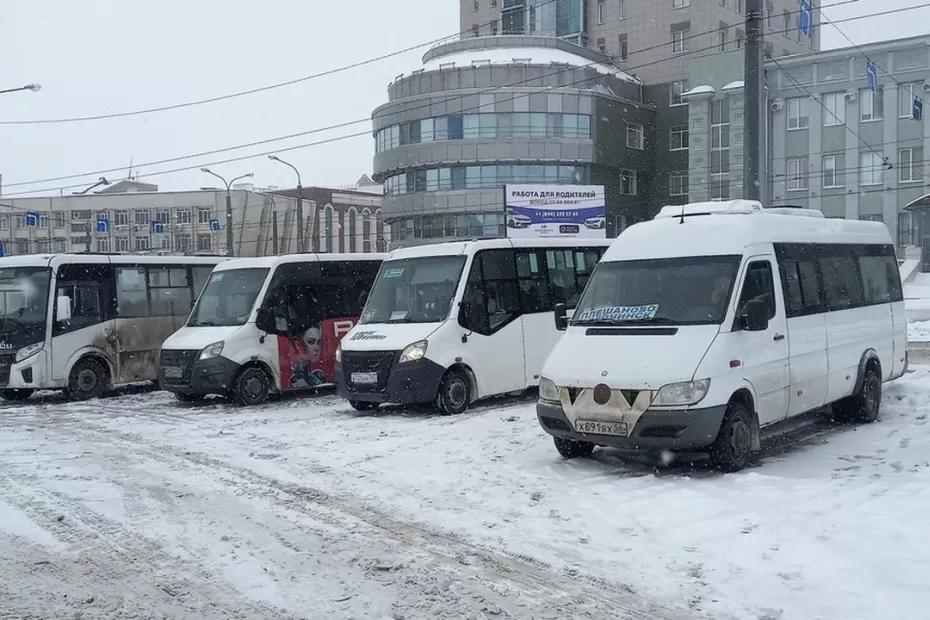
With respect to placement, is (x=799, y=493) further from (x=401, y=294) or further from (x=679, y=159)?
(x=679, y=159)

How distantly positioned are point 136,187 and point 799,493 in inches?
4348

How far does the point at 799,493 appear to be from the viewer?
8.20 metres

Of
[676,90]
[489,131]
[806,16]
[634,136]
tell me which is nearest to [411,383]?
[806,16]

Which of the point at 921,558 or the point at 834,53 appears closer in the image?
the point at 921,558

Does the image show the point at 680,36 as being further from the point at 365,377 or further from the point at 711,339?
the point at 711,339

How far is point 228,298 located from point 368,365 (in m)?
4.31

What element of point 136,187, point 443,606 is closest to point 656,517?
point 443,606

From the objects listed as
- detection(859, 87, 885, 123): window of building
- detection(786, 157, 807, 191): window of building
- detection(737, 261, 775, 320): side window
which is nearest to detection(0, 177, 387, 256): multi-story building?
detection(786, 157, 807, 191): window of building

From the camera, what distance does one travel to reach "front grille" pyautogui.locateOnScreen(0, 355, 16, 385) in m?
17.5

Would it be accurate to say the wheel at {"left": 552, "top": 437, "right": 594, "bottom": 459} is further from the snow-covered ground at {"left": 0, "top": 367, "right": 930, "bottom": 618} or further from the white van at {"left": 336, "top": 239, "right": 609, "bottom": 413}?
the white van at {"left": 336, "top": 239, "right": 609, "bottom": 413}

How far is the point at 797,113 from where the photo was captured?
56.6m

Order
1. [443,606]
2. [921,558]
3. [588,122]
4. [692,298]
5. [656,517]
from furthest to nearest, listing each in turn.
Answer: [588,122] → [692,298] → [656,517] → [921,558] → [443,606]

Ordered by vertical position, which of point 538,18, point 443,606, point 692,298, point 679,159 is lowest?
point 443,606

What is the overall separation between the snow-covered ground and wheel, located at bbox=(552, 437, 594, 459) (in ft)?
0.49
